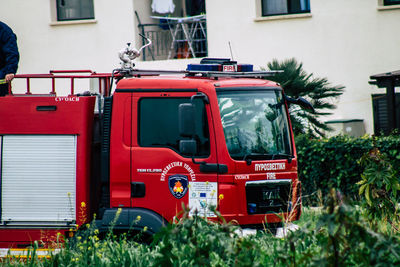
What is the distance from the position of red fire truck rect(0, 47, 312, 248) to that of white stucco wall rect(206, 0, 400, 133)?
29.0 ft

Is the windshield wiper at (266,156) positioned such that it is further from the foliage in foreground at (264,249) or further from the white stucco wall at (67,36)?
the white stucco wall at (67,36)

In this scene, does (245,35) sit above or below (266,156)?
above

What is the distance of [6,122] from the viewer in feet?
22.4

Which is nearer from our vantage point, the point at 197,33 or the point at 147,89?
the point at 147,89

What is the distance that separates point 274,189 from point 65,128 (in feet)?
7.92

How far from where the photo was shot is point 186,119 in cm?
611

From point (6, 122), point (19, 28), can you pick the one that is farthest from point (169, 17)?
point (6, 122)

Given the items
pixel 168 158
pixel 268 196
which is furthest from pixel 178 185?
pixel 268 196

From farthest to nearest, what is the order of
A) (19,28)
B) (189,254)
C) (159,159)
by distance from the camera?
(19,28) < (159,159) < (189,254)

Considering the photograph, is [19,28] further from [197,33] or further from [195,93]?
[195,93]

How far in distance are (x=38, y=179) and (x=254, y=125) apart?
2.48 meters

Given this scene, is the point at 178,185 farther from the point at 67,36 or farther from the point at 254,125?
the point at 67,36

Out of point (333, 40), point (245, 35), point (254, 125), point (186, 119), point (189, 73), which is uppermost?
point (245, 35)

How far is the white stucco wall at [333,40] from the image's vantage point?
15.1 m
